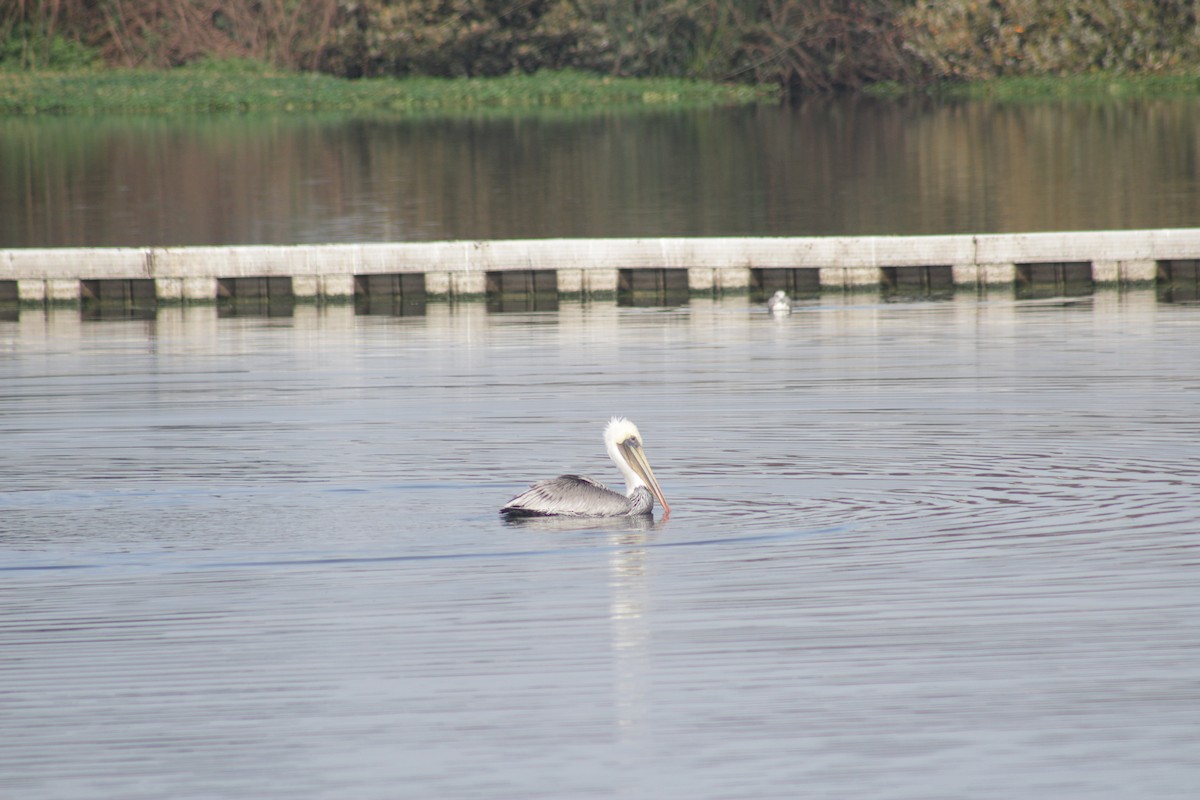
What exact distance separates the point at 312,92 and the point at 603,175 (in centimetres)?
2878

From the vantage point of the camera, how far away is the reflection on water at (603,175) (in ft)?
134

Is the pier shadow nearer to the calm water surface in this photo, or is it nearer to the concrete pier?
the concrete pier

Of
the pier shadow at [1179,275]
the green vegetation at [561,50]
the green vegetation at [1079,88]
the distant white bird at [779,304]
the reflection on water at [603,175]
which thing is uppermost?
the green vegetation at [561,50]

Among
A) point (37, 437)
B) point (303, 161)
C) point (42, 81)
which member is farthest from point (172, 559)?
point (42, 81)

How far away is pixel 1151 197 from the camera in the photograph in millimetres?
43094

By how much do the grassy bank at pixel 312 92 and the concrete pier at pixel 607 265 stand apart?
156ft

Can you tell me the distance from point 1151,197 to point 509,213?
12.3 metres

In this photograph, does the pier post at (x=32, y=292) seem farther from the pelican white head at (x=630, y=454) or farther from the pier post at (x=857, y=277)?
the pelican white head at (x=630, y=454)

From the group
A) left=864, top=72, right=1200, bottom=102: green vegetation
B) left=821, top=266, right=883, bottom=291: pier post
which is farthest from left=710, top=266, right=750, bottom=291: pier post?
left=864, top=72, right=1200, bottom=102: green vegetation

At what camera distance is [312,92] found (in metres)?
77.6

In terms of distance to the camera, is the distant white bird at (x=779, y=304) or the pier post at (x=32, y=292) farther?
the pier post at (x=32, y=292)

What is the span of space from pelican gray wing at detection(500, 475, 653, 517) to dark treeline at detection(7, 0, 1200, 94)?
64.7 metres

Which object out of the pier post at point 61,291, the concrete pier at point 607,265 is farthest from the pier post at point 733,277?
the pier post at point 61,291

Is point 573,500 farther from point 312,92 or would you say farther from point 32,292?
point 312,92
